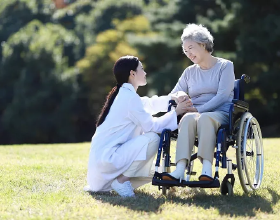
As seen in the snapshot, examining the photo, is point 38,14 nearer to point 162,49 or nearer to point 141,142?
point 162,49

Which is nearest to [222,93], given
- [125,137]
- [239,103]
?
[239,103]

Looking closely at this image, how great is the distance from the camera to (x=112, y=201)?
3701mm

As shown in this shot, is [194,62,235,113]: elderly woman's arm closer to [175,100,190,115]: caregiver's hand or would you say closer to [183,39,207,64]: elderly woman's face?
[175,100,190,115]: caregiver's hand

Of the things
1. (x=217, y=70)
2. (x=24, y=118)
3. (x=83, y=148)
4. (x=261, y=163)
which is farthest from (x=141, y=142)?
(x=24, y=118)

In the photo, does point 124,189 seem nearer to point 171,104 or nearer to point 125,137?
point 125,137

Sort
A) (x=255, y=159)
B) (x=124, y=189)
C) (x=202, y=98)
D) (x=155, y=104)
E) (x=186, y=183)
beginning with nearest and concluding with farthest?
(x=186, y=183), (x=124, y=189), (x=202, y=98), (x=155, y=104), (x=255, y=159)

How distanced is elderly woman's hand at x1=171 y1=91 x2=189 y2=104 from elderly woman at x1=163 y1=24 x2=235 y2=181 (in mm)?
55

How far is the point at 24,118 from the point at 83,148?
48.9 feet

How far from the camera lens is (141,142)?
3926 mm

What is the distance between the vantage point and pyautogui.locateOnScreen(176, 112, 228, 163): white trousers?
147 inches

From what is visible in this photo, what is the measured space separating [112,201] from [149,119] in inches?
26.8

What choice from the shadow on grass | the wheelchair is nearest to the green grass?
the shadow on grass

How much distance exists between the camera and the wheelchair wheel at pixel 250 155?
3877mm

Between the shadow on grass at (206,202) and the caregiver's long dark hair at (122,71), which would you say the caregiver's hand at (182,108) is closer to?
the caregiver's long dark hair at (122,71)
